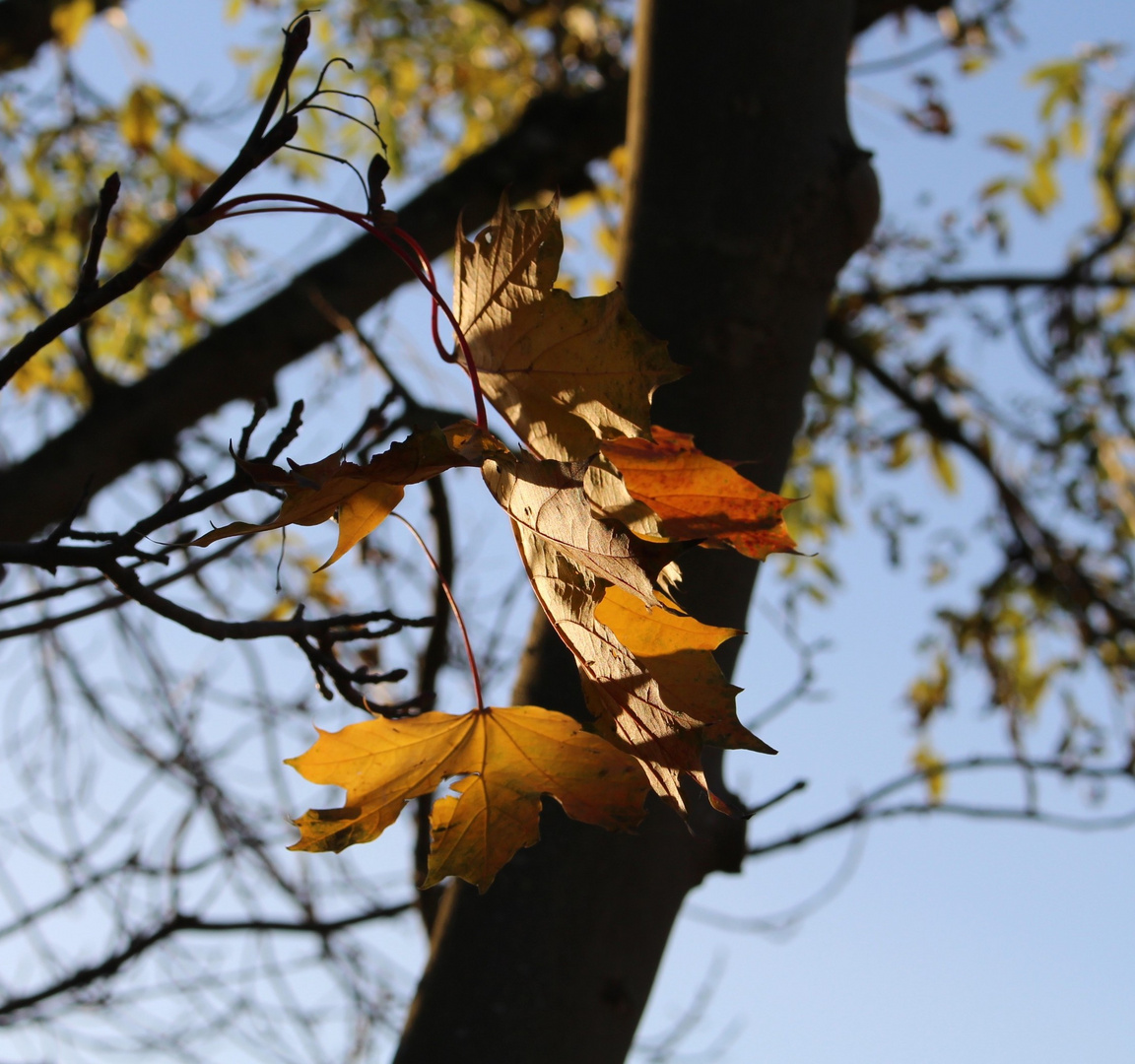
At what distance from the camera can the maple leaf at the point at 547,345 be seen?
1.80 ft

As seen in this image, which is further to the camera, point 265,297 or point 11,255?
point 11,255

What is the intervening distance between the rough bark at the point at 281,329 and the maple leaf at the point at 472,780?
4.38 ft

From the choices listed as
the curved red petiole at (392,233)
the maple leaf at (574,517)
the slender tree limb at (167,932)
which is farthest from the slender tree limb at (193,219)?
the slender tree limb at (167,932)

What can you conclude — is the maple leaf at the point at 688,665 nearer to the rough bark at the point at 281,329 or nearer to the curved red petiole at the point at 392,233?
the curved red petiole at the point at 392,233

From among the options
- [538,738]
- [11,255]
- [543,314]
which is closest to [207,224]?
[543,314]

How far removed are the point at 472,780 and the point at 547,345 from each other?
0.28 m

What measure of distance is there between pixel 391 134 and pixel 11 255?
969mm

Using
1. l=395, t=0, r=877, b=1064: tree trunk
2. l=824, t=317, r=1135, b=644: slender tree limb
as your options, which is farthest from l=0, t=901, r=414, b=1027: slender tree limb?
l=824, t=317, r=1135, b=644: slender tree limb

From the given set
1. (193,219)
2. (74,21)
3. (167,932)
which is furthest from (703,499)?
(74,21)

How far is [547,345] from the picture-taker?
57 cm

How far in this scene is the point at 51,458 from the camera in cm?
189

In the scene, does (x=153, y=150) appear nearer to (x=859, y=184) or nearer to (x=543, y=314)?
(x=859, y=184)

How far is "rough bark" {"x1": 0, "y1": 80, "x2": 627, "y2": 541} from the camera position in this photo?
1.88m

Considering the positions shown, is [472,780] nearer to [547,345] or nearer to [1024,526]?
[547,345]
